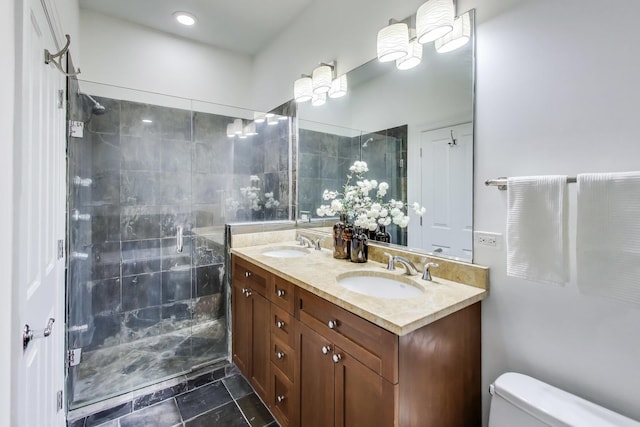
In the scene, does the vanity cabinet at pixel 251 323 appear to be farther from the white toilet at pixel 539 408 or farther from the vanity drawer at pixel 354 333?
the white toilet at pixel 539 408

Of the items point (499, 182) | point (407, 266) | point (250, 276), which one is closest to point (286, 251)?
point (250, 276)

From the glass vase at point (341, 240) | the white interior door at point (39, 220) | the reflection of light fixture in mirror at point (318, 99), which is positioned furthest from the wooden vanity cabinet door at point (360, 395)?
the reflection of light fixture in mirror at point (318, 99)

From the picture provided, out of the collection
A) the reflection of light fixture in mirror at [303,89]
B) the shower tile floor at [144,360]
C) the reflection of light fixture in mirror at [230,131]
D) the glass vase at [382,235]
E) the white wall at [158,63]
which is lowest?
the shower tile floor at [144,360]

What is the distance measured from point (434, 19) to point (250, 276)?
180cm

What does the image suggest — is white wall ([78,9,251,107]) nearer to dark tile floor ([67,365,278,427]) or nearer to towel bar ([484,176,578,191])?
dark tile floor ([67,365,278,427])

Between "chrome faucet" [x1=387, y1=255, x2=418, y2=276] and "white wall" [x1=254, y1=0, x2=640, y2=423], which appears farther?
"chrome faucet" [x1=387, y1=255, x2=418, y2=276]

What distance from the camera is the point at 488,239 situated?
1320 mm

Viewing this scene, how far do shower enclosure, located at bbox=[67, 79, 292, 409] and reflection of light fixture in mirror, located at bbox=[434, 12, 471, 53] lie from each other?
1.53 meters

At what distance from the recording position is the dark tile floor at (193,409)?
5.67ft

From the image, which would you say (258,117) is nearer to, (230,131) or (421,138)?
(230,131)

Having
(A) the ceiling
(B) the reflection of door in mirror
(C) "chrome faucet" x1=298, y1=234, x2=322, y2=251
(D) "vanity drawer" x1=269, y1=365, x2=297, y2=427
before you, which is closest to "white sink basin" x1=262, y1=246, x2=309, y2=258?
(C) "chrome faucet" x1=298, y1=234, x2=322, y2=251

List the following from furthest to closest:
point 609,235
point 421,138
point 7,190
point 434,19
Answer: point 421,138 → point 434,19 → point 609,235 → point 7,190

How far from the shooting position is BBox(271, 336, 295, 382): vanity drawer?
4.98 ft

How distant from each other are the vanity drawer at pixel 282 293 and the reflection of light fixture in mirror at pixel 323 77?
4.71 feet
